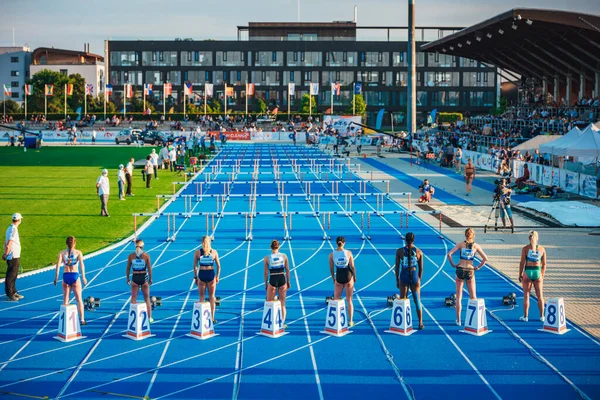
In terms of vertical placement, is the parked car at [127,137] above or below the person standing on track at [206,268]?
above

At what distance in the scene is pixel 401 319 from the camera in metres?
14.5

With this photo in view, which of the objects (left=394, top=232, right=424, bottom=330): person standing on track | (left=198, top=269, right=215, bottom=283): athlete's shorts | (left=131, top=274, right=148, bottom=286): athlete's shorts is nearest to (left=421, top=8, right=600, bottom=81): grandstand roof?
(left=394, top=232, right=424, bottom=330): person standing on track

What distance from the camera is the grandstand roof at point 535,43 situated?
5575cm

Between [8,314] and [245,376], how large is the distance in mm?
5845

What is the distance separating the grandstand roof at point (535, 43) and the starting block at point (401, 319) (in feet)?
147

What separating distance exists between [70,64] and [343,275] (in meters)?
126

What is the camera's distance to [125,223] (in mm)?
28359

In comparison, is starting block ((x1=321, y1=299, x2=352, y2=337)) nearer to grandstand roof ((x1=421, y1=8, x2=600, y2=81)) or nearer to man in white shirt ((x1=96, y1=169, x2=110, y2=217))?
man in white shirt ((x1=96, y1=169, x2=110, y2=217))

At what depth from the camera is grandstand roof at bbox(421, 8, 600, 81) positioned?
5575 cm

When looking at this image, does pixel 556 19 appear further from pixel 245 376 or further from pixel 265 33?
pixel 265 33

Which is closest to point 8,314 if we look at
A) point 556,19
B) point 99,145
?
point 556,19

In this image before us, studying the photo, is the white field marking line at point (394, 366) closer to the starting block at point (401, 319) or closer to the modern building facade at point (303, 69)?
the starting block at point (401, 319)

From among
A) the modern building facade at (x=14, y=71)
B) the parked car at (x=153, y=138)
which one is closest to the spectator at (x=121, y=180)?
the parked car at (x=153, y=138)

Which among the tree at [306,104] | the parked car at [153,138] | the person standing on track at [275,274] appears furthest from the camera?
the tree at [306,104]
